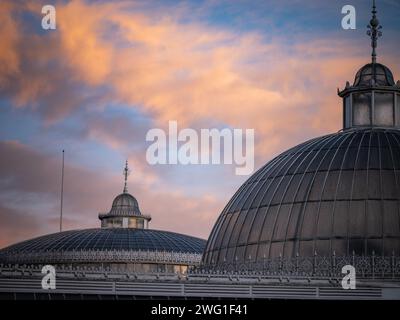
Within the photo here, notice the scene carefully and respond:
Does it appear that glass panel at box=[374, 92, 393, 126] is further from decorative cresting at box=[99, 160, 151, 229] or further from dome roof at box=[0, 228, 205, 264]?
decorative cresting at box=[99, 160, 151, 229]

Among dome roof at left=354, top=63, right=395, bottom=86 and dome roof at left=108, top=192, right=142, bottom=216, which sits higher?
dome roof at left=354, top=63, right=395, bottom=86

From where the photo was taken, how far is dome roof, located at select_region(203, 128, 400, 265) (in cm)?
7481

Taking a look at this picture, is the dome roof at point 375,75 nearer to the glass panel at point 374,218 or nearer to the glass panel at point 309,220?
the glass panel at point 374,218

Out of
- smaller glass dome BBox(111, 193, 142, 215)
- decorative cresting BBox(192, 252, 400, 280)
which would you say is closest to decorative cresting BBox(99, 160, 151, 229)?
smaller glass dome BBox(111, 193, 142, 215)

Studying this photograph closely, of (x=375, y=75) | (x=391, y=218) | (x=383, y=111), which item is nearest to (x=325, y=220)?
(x=391, y=218)

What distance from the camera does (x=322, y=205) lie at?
7631 cm

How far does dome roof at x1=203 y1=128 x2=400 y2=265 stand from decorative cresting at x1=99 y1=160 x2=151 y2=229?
49.1 meters

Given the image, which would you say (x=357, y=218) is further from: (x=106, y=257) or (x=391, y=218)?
(x=106, y=257)

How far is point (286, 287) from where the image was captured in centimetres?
6781

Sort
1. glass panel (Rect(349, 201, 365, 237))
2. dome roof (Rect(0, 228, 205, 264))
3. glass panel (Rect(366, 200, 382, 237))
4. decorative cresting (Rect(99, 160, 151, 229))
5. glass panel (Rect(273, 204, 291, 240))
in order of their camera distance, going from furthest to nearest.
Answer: decorative cresting (Rect(99, 160, 151, 229)), dome roof (Rect(0, 228, 205, 264)), glass panel (Rect(273, 204, 291, 240)), glass panel (Rect(349, 201, 365, 237)), glass panel (Rect(366, 200, 382, 237))

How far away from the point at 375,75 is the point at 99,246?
41.8m
